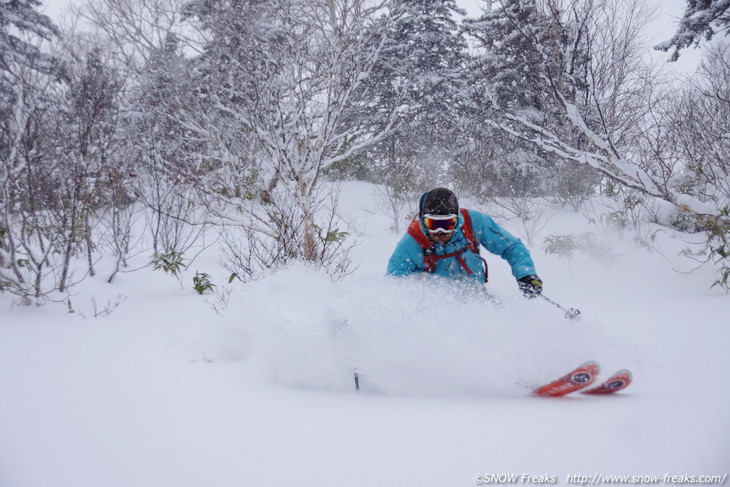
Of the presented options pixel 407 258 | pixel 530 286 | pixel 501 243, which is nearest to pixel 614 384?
pixel 530 286

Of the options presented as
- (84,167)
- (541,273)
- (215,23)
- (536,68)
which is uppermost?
(215,23)

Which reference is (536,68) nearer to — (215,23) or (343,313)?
(343,313)

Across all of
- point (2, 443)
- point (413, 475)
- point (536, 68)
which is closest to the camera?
point (413, 475)

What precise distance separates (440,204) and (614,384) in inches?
60.3

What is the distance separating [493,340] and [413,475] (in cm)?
123

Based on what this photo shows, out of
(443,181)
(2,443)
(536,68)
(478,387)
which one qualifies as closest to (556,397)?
(478,387)

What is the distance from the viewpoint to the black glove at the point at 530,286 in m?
2.81

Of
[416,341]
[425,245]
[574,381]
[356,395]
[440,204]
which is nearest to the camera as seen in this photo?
[574,381]

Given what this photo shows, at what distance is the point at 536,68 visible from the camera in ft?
17.6

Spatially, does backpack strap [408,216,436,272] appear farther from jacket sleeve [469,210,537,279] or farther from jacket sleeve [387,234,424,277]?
jacket sleeve [469,210,537,279]

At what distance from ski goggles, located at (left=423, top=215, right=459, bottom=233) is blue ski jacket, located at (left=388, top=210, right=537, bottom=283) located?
0.19m

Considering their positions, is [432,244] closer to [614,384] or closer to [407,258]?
[407,258]

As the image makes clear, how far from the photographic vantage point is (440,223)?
2834 mm

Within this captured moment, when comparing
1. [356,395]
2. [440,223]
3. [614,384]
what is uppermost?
[440,223]
